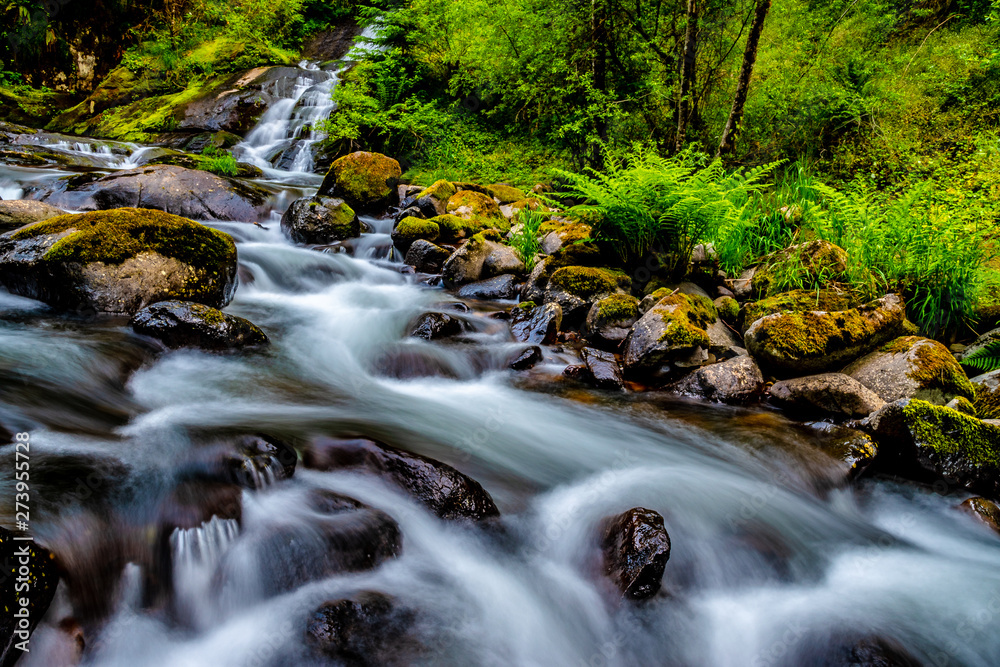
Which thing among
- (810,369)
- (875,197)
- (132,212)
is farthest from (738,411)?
(132,212)

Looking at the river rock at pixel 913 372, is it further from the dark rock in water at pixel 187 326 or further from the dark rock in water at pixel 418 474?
the dark rock in water at pixel 187 326

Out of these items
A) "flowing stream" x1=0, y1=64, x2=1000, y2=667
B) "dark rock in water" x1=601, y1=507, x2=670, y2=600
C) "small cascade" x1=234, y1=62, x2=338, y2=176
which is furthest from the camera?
"small cascade" x1=234, y1=62, x2=338, y2=176

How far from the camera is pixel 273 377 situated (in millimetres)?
4652

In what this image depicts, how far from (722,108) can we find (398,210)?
268 inches

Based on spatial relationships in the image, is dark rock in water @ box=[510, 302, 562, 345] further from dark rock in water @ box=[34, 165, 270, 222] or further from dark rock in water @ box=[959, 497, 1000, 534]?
dark rock in water @ box=[34, 165, 270, 222]

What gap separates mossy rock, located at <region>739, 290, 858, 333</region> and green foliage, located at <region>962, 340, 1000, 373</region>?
0.96 metres

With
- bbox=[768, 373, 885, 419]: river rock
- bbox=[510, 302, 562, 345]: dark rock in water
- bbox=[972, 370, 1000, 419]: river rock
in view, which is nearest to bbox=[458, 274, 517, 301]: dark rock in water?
bbox=[510, 302, 562, 345]: dark rock in water

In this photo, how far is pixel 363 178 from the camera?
10883 mm

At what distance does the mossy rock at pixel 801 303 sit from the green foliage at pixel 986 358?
3.14 feet

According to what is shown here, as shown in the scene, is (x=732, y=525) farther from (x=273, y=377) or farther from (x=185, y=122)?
(x=185, y=122)

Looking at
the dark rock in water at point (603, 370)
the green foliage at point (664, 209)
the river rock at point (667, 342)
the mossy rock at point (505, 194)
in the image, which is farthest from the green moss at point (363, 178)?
the river rock at point (667, 342)

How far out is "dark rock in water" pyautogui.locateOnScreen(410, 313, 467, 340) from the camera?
228 inches

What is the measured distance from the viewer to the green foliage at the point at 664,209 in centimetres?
543

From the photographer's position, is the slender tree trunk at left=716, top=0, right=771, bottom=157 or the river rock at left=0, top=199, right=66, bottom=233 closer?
the river rock at left=0, top=199, right=66, bottom=233
